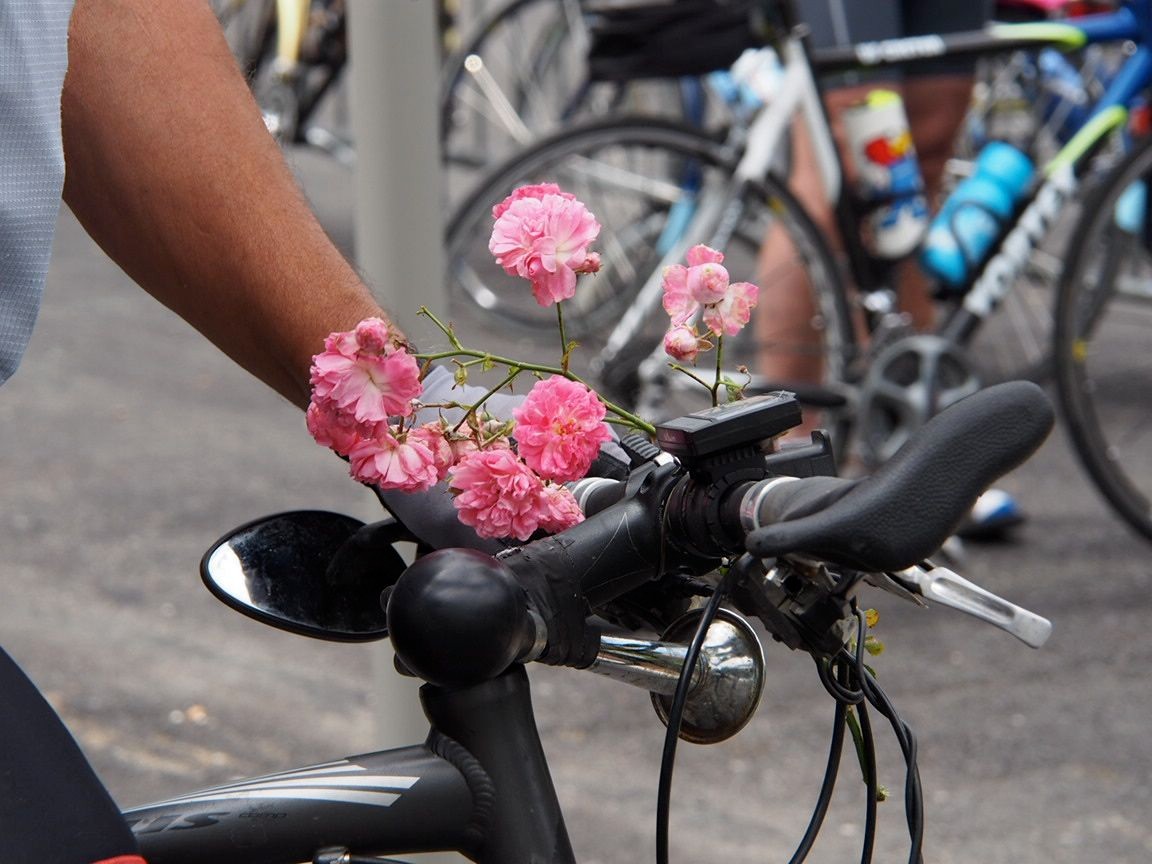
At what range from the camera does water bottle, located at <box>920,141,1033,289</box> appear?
164 inches

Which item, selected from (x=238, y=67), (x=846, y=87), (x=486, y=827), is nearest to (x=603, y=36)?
(x=846, y=87)

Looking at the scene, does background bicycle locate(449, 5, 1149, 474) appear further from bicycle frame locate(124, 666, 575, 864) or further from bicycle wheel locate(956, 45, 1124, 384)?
bicycle frame locate(124, 666, 575, 864)

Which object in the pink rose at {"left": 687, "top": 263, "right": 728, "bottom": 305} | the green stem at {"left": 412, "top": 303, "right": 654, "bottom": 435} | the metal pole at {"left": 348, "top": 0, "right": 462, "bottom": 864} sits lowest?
the metal pole at {"left": 348, "top": 0, "right": 462, "bottom": 864}

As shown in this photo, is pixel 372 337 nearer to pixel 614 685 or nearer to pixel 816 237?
pixel 614 685

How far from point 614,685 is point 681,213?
1.27m

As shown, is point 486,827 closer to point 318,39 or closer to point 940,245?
point 940,245

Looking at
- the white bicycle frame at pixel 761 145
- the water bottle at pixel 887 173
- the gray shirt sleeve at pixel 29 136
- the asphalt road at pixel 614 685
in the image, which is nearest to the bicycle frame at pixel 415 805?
the gray shirt sleeve at pixel 29 136

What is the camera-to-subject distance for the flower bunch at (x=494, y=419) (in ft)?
3.21

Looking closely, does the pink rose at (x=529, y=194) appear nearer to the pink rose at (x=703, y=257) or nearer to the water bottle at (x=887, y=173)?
the pink rose at (x=703, y=257)

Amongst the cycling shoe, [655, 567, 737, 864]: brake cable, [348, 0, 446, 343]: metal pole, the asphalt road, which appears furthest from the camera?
the cycling shoe

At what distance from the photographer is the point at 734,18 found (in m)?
3.97

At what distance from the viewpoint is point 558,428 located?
1.01 metres

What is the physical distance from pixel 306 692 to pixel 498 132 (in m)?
6.03

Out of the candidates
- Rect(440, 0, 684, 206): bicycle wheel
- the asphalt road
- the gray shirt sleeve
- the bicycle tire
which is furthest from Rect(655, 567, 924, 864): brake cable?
the bicycle tire
